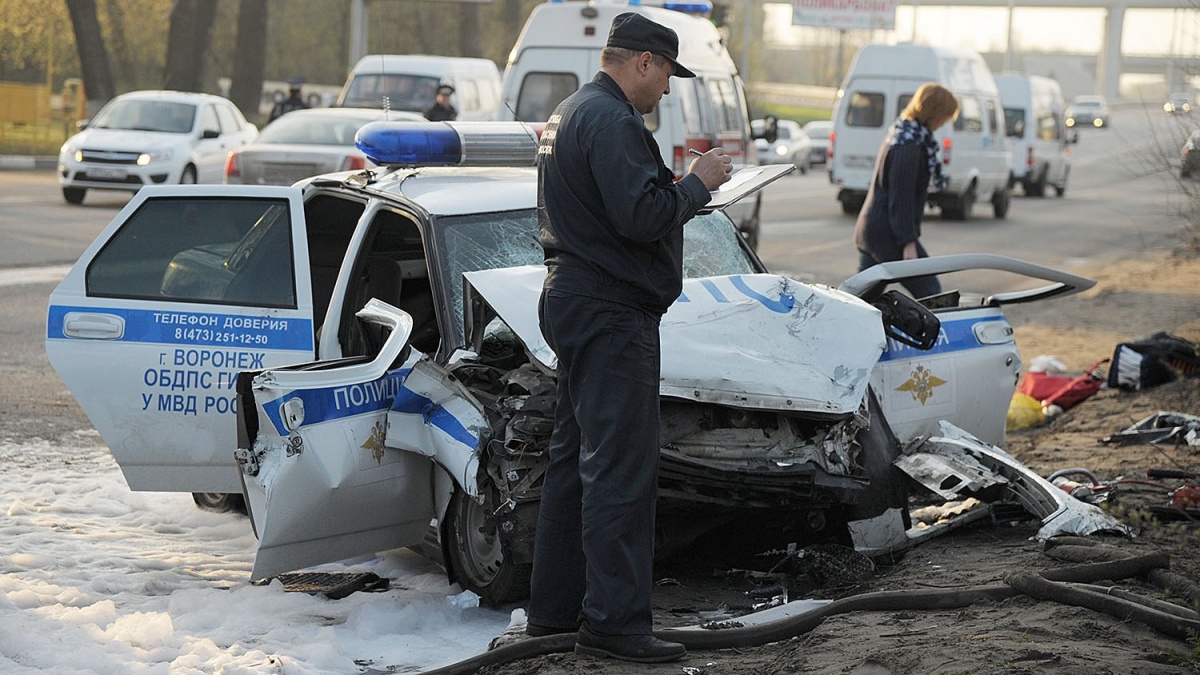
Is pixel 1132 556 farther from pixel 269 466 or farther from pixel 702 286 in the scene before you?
pixel 269 466

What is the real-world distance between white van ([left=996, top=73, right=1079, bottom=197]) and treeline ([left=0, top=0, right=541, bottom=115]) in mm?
12843

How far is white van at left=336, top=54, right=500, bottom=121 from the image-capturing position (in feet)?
66.8

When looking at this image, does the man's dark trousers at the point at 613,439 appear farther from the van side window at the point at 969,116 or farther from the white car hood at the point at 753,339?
the van side window at the point at 969,116

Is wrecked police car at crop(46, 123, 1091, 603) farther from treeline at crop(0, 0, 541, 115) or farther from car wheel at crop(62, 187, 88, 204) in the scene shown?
treeline at crop(0, 0, 541, 115)

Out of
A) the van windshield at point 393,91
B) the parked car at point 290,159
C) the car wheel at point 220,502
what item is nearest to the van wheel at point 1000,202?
the van windshield at point 393,91

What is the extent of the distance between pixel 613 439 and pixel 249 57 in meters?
30.6

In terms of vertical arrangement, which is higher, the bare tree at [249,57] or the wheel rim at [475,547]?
the bare tree at [249,57]

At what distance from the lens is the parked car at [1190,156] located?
1033cm

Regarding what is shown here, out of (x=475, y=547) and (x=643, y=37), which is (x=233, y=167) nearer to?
(x=475, y=547)

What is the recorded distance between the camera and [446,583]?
5590 millimetres

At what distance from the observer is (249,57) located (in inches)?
1300

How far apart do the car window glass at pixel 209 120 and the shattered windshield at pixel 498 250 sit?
15574 millimetres

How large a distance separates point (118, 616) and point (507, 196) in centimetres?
232

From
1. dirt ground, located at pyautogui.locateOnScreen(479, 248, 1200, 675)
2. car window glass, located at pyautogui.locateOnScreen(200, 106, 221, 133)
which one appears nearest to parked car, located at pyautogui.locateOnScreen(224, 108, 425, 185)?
car window glass, located at pyautogui.locateOnScreen(200, 106, 221, 133)
